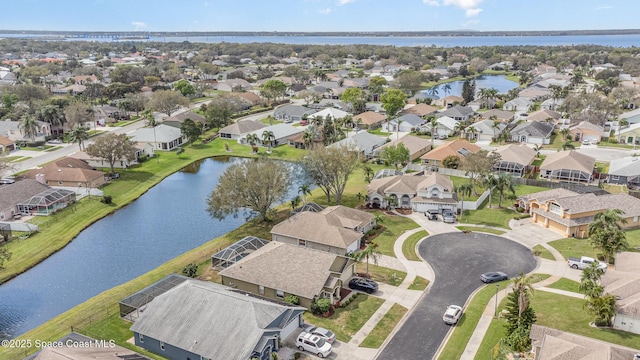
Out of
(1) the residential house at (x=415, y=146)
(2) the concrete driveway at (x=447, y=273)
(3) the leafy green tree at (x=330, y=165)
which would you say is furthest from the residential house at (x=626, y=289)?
(1) the residential house at (x=415, y=146)

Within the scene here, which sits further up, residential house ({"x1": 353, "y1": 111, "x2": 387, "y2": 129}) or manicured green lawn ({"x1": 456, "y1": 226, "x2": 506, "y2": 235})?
residential house ({"x1": 353, "y1": 111, "x2": 387, "y2": 129})

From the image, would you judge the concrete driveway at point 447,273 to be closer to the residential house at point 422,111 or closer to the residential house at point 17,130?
the residential house at point 422,111

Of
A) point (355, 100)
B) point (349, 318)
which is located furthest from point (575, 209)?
point (355, 100)

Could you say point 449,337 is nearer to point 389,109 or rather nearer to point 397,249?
point 397,249

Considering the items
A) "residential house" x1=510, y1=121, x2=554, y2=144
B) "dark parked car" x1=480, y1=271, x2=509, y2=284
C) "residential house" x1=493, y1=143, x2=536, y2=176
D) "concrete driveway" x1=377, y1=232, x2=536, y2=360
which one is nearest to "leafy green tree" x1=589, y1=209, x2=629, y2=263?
"concrete driveway" x1=377, y1=232, x2=536, y2=360

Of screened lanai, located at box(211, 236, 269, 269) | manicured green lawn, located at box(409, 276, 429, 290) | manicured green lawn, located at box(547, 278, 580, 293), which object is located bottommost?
manicured green lawn, located at box(409, 276, 429, 290)

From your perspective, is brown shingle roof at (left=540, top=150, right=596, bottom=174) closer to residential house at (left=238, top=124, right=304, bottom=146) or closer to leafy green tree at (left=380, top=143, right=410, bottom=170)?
leafy green tree at (left=380, top=143, right=410, bottom=170)

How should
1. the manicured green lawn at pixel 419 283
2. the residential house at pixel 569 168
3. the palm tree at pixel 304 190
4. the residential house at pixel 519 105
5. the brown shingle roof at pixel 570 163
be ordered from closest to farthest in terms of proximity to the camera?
the manicured green lawn at pixel 419 283
the palm tree at pixel 304 190
the residential house at pixel 569 168
the brown shingle roof at pixel 570 163
the residential house at pixel 519 105
